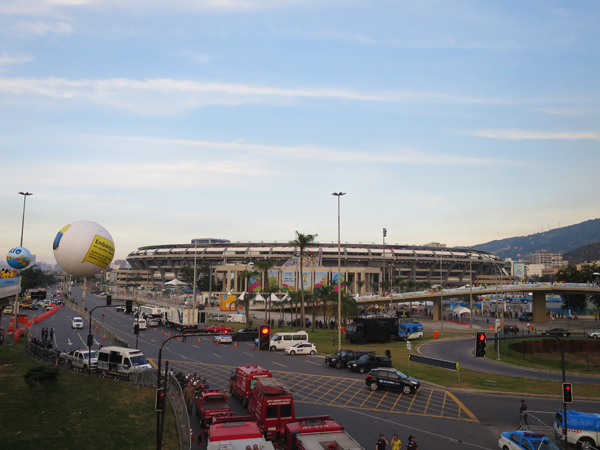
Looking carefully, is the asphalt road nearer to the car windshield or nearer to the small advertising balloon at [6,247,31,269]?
the car windshield

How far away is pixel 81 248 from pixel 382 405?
65.5 ft

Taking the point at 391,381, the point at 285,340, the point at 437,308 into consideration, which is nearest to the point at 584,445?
the point at 391,381

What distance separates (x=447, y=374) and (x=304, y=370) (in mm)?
11650

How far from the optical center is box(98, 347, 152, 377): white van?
29.3 metres

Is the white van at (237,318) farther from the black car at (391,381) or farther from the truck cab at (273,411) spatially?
the truck cab at (273,411)

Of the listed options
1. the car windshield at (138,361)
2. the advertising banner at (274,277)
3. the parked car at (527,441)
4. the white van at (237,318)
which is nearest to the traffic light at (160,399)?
the parked car at (527,441)

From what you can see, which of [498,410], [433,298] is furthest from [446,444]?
[433,298]

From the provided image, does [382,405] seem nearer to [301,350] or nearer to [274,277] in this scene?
[301,350]

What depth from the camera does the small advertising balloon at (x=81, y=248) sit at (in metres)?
23.5

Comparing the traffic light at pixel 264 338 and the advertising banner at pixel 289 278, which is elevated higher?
the traffic light at pixel 264 338

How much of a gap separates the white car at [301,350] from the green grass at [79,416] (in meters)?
18.9

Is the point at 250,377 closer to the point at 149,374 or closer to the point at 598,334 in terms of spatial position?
the point at 149,374

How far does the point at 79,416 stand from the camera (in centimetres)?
2128

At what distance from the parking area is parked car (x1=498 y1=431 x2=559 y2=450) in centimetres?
504
